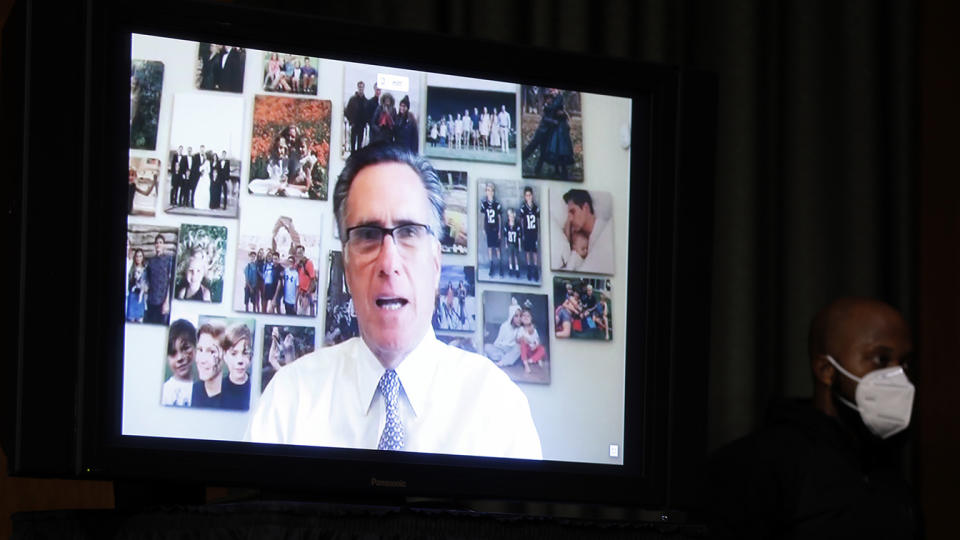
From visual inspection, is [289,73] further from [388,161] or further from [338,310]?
[338,310]

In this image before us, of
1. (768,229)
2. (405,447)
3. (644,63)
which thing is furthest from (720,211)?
(405,447)

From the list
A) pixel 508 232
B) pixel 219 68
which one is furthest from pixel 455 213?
pixel 219 68

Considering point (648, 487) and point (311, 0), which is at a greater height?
point (311, 0)

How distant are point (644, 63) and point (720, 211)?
4.38 feet

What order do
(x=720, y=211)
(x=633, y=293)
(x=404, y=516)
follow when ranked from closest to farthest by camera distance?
(x=404, y=516)
(x=633, y=293)
(x=720, y=211)

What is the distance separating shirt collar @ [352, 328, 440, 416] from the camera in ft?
3.91

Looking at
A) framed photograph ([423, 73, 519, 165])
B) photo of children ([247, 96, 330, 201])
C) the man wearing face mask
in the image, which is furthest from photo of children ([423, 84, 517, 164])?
the man wearing face mask

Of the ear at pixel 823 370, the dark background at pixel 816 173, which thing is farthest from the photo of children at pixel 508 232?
the ear at pixel 823 370

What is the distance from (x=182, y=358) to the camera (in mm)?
1137

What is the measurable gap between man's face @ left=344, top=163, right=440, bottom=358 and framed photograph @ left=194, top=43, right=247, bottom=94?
15 centimetres

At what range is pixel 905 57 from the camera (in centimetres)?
270

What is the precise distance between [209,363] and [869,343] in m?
1.71

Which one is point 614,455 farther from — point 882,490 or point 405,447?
point 882,490

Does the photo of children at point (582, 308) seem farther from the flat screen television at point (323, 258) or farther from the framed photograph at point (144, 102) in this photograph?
the framed photograph at point (144, 102)
